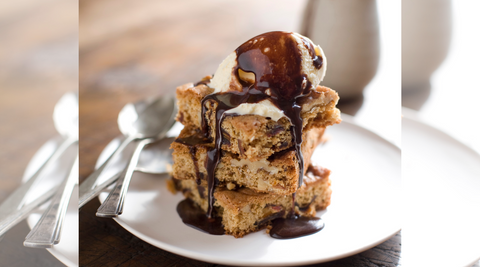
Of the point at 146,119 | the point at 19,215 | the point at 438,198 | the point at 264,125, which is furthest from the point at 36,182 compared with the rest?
the point at 438,198

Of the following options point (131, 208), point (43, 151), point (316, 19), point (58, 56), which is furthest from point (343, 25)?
point (58, 56)

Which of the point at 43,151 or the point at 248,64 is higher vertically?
the point at 248,64

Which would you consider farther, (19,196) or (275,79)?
(19,196)

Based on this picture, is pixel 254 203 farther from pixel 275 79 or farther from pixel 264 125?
pixel 275 79

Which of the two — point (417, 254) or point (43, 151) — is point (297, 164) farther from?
point (43, 151)

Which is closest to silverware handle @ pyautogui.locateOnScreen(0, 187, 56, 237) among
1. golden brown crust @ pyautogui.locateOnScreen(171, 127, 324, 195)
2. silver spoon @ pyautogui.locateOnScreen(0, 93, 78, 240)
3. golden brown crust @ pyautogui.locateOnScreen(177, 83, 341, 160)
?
silver spoon @ pyautogui.locateOnScreen(0, 93, 78, 240)

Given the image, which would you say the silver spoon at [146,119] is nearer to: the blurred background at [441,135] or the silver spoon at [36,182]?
the silver spoon at [36,182]
